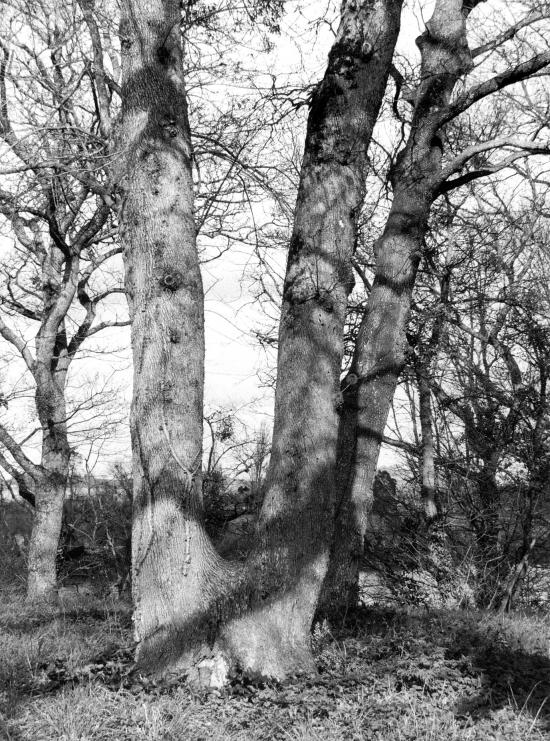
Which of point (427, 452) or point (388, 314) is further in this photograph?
A: point (427, 452)

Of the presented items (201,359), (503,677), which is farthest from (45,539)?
(503,677)

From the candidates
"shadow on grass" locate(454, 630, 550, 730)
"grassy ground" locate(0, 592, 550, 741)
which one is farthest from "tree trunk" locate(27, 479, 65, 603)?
"shadow on grass" locate(454, 630, 550, 730)

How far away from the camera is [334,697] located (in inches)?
149

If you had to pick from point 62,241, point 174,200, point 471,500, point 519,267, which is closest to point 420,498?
point 471,500

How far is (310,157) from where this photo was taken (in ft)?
15.5

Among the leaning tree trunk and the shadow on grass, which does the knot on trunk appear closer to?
the leaning tree trunk

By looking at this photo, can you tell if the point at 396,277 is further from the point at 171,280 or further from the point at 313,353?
the point at 171,280

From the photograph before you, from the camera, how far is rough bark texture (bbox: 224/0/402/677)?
4031 mm

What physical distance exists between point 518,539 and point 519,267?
449cm

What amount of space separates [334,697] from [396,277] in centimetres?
322

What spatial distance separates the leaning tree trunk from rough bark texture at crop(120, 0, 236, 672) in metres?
1.42

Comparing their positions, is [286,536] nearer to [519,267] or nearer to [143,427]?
[143,427]

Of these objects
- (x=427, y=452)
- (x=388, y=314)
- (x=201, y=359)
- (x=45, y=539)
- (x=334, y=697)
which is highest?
(x=388, y=314)

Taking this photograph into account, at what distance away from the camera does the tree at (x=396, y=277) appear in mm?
5344
